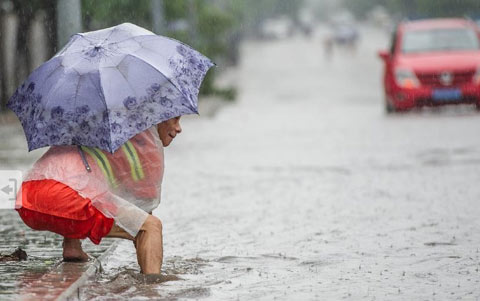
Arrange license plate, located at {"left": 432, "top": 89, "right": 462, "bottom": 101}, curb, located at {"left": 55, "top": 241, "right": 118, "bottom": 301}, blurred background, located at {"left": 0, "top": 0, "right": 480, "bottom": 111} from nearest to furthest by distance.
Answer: curb, located at {"left": 55, "top": 241, "right": 118, "bottom": 301}, blurred background, located at {"left": 0, "top": 0, "right": 480, "bottom": 111}, license plate, located at {"left": 432, "top": 89, "right": 462, "bottom": 101}

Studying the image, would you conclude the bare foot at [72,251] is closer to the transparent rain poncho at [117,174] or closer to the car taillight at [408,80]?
the transparent rain poncho at [117,174]

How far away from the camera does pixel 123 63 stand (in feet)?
23.3

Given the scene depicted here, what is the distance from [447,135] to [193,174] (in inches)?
211

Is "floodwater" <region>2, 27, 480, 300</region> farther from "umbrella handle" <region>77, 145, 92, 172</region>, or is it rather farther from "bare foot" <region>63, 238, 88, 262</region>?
"umbrella handle" <region>77, 145, 92, 172</region>

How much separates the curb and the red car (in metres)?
14.5

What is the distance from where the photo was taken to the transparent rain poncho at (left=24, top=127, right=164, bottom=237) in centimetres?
692

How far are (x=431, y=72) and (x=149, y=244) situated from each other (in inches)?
616

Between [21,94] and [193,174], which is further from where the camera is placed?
[193,174]

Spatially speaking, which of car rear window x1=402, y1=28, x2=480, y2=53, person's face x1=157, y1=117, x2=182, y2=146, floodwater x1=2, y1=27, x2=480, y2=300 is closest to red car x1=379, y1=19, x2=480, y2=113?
car rear window x1=402, y1=28, x2=480, y2=53

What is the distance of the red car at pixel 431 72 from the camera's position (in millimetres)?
22031

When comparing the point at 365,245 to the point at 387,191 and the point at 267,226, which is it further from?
the point at 387,191

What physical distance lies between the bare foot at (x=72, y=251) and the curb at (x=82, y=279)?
9 cm

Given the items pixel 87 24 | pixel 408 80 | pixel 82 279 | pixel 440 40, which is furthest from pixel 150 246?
pixel 440 40

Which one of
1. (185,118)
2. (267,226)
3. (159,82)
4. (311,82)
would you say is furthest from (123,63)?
(311,82)
